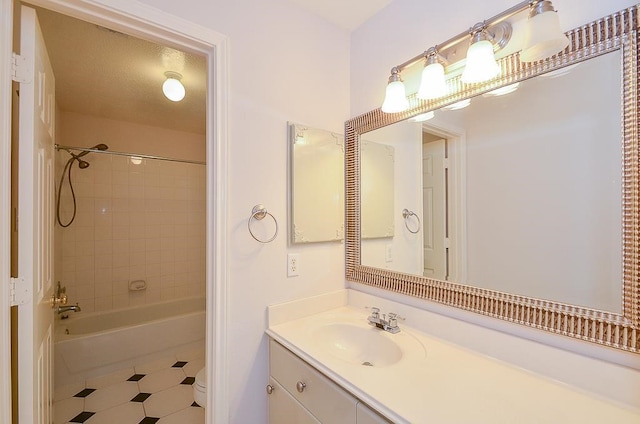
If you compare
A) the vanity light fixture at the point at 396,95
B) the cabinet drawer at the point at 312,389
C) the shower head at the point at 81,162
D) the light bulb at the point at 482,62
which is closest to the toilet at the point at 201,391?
the cabinet drawer at the point at 312,389

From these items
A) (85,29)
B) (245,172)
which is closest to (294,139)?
(245,172)

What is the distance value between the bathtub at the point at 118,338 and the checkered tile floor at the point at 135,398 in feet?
0.29

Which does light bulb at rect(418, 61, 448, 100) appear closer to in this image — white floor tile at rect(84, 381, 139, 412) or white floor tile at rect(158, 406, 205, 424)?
white floor tile at rect(158, 406, 205, 424)

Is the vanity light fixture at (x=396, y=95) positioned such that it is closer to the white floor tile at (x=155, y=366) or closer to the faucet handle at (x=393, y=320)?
the faucet handle at (x=393, y=320)

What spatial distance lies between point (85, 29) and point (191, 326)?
2508 millimetres

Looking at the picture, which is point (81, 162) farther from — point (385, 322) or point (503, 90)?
point (503, 90)

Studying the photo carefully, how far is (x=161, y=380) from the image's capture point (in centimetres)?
227

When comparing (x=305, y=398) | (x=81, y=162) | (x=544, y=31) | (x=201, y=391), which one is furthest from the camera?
(x=81, y=162)

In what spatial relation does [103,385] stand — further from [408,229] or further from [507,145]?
[507,145]

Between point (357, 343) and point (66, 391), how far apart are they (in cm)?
236

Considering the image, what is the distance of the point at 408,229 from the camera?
4.55 ft

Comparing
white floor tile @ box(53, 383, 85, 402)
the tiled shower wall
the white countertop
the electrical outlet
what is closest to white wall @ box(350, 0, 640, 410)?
the white countertop

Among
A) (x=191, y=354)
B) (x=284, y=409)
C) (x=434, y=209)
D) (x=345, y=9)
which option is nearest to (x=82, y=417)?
(x=191, y=354)

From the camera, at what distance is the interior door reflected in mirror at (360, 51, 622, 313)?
0.81 m
